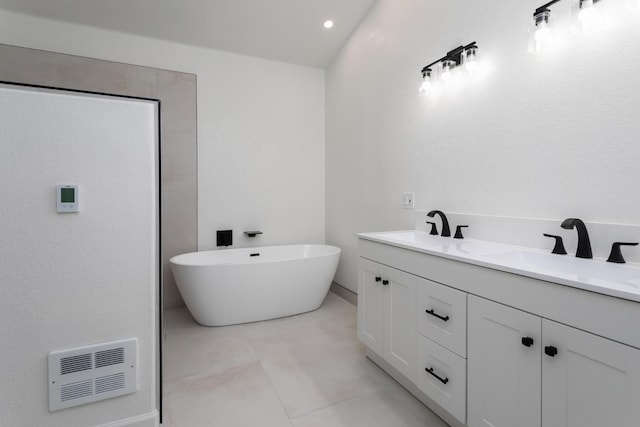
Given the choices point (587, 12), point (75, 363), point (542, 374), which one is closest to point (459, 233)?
point (542, 374)

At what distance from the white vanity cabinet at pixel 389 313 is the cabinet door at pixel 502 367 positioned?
1.19 feet

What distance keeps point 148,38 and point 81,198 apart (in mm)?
2524

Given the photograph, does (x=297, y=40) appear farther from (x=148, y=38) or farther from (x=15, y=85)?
(x=15, y=85)

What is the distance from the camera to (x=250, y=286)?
8.80ft

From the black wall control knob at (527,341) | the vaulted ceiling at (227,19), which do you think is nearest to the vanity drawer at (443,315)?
the black wall control knob at (527,341)

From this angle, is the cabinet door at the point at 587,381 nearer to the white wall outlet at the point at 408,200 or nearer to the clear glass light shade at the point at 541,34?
the clear glass light shade at the point at 541,34

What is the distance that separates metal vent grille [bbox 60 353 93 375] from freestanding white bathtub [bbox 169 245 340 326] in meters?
1.22

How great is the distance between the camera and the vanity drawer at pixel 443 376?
1326 millimetres

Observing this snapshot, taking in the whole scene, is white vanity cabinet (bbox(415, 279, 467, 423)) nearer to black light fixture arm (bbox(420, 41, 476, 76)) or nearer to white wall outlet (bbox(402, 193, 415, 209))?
white wall outlet (bbox(402, 193, 415, 209))

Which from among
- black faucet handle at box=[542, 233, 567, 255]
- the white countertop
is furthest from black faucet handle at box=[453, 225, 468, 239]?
black faucet handle at box=[542, 233, 567, 255]

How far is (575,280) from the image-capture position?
93 cm

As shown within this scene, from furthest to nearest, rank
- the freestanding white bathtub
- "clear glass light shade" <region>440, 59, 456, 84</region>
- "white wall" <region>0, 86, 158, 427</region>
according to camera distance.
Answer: the freestanding white bathtub
"clear glass light shade" <region>440, 59, 456, 84</region>
"white wall" <region>0, 86, 158, 427</region>

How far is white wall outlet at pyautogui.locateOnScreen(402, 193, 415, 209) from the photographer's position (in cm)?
238

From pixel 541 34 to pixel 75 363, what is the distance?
8.46 feet
